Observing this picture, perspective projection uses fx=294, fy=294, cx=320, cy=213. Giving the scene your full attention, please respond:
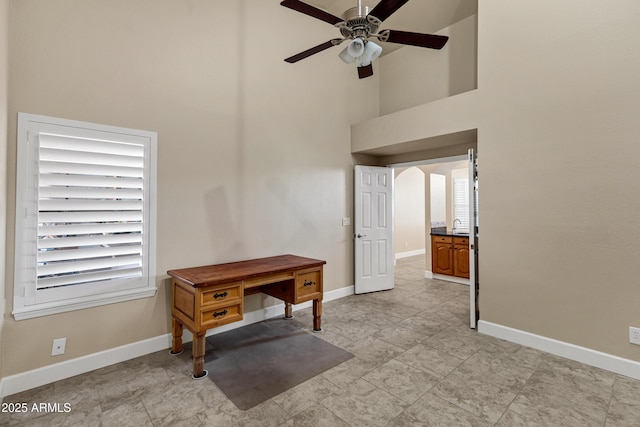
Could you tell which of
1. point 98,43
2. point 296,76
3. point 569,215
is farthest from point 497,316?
point 98,43

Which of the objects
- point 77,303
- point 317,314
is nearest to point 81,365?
point 77,303

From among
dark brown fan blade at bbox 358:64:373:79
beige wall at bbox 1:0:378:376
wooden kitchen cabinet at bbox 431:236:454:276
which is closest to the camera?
beige wall at bbox 1:0:378:376

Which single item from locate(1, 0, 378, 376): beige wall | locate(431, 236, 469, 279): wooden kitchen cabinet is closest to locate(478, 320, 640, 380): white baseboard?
locate(1, 0, 378, 376): beige wall

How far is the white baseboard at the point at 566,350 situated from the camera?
Answer: 2469 mm

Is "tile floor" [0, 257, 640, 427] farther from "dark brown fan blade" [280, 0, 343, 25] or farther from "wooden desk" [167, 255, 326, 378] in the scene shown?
"dark brown fan blade" [280, 0, 343, 25]

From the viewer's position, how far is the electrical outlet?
94.0 inches

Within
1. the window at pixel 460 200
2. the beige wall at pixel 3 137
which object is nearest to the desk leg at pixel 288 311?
the beige wall at pixel 3 137

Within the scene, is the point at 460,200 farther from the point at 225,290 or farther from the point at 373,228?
the point at 225,290

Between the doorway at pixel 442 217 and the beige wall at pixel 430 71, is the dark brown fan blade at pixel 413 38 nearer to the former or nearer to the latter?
the doorway at pixel 442 217

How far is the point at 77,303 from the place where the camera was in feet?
8.09

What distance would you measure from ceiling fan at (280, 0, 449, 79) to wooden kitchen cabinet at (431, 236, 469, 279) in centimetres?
429

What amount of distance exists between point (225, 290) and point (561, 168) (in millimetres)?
3335

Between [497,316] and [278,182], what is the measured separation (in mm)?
2989

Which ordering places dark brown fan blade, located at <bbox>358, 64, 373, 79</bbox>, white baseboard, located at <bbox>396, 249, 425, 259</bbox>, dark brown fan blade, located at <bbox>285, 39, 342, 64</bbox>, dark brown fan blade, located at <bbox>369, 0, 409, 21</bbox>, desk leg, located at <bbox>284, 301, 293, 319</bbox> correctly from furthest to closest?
Answer: white baseboard, located at <bbox>396, 249, 425, 259</bbox> → desk leg, located at <bbox>284, 301, 293, 319</bbox> → dark brown fan blade, located at <bbox>358, 64, 373, 79</bbox> → dark brown fan blade, located at <bbox>285, 39, 342, 64</bbox> → dark brown fan blade, located at <bbox>369, 0, 409, 21</bbox>
